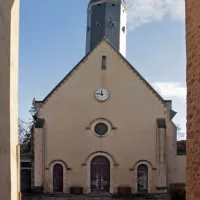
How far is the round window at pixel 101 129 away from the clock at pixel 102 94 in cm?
157

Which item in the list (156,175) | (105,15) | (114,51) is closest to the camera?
(156,175)

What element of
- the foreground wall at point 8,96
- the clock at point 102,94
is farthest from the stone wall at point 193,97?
the clock at point 102,94

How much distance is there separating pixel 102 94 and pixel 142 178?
5.54 metres

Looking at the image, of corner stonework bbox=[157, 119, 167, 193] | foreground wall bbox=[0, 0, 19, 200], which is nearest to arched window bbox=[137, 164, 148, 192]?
corner stonework bbox=[157, 119, 167, 193]

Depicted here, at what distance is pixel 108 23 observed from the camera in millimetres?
31844

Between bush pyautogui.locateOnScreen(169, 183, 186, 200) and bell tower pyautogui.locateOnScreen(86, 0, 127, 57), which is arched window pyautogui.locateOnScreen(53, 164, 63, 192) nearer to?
bush pyautogui.locateOnScreen(169, 183, 186, 200)

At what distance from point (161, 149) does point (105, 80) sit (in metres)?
5.36

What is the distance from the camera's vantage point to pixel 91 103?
2492 centimetres

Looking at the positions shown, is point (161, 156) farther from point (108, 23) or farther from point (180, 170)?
point (108, 23)

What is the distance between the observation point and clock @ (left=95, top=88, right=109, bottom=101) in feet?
81.8

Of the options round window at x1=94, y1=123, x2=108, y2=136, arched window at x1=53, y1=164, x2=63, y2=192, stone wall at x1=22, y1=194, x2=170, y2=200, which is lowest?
stone wall at x1=22, y1=194, x2=170, y2=200

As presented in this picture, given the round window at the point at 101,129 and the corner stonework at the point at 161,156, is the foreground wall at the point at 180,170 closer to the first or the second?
the corner stonework at the point at 161,156

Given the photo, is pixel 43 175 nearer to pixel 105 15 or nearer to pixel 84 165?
pixel 84 165

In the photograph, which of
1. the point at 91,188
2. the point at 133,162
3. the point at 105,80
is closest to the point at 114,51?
the point at 105,80
